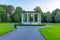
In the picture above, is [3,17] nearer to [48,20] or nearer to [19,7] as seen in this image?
[19,7]

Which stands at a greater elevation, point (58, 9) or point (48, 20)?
point (58, 9)

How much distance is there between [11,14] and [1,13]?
6.98 m

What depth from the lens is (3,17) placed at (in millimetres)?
52406

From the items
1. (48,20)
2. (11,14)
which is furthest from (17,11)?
(48,20)

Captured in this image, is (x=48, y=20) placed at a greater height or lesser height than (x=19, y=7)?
lesser

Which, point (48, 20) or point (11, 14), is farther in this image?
point (11, 14)

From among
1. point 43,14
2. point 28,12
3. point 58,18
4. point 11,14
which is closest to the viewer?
point 28,12

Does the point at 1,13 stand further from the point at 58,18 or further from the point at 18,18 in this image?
the point at 58,18

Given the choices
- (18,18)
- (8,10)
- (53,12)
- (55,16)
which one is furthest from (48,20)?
(8,10)

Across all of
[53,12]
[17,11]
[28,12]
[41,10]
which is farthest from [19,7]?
[28,12]

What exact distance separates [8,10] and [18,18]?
12.0 m

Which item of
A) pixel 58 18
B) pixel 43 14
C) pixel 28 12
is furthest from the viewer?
pixel 43 14

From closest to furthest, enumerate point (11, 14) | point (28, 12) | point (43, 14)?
point (28, 12)
point (43, 14)
point (11, 14)

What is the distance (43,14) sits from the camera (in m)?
54.2
